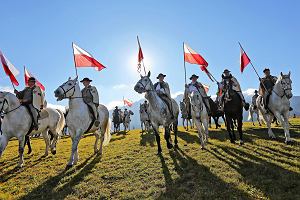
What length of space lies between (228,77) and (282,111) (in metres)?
3.21

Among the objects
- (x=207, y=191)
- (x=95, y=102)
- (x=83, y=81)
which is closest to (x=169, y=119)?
(x=95, y=102)

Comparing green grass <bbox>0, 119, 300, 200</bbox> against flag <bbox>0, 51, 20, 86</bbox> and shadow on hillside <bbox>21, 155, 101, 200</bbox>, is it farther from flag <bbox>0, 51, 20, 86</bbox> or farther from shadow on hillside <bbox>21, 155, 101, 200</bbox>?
flag <bbox>0, 51, 20, 86</bbox>

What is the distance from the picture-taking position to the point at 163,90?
15258mm

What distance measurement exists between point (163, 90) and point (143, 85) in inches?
97.8

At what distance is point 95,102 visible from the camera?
45.5 ft

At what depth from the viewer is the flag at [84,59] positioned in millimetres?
14781

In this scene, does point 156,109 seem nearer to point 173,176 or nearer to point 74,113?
point 74,113

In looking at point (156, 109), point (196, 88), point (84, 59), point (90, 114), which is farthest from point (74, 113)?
point (196, 88)

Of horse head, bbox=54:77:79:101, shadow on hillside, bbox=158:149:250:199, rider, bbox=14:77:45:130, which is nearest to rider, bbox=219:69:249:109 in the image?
shadow on hillside, bbox=158:149:250:199

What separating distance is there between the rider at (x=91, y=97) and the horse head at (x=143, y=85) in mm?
2388

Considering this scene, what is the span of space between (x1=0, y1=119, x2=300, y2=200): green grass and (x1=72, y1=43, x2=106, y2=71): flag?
494 cm

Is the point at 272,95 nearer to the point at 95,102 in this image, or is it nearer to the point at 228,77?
the point at 228,77

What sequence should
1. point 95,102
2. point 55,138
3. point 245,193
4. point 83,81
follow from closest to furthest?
point 245,193, point 95,102, point 83,81, point 55,138

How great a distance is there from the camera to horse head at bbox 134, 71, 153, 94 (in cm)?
1284
